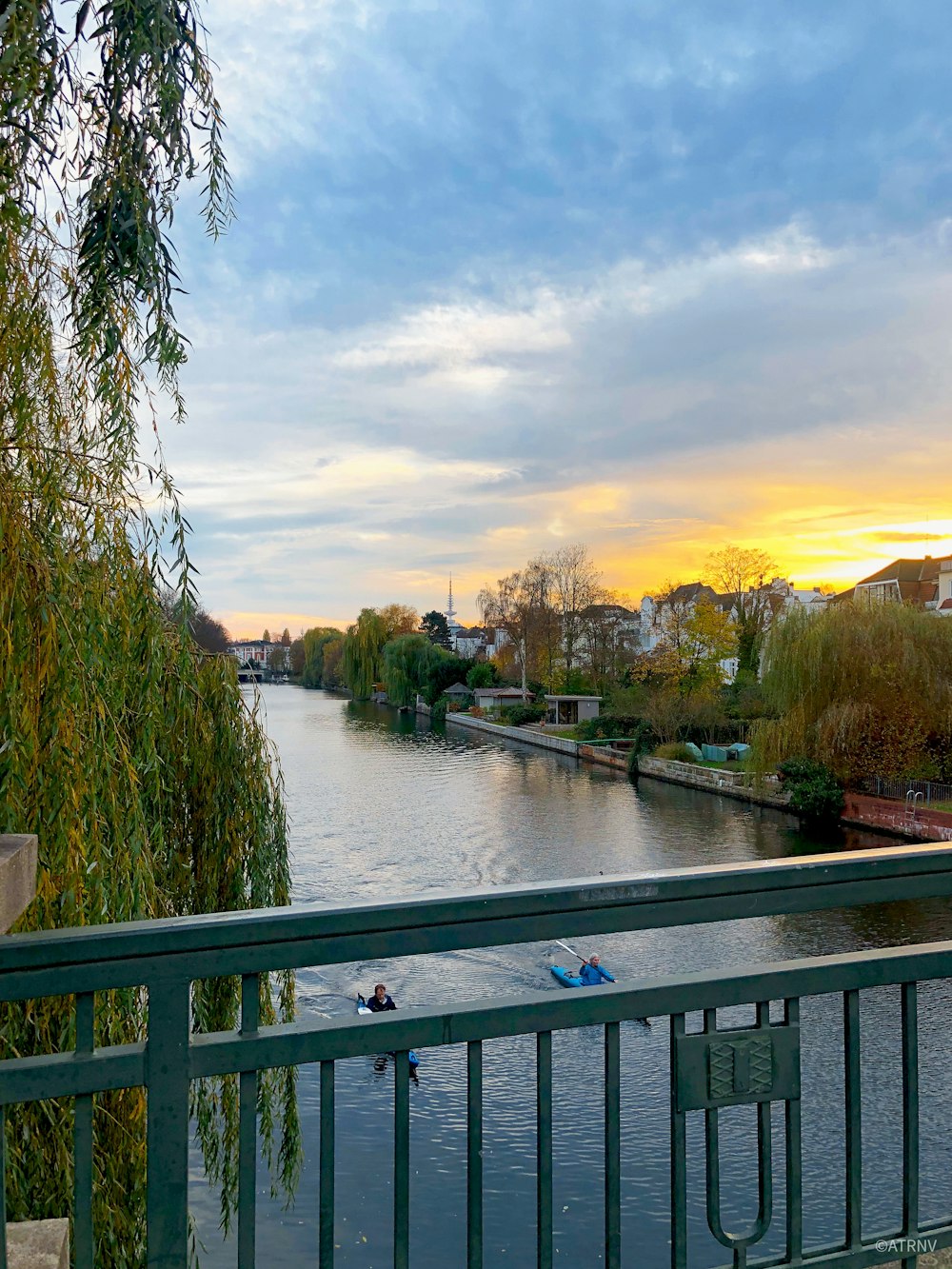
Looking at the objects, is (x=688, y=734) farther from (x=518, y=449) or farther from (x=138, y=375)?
(x=138, y=375)

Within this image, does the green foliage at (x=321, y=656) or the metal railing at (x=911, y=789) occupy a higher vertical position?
the green foliage at (x=321, y=656)

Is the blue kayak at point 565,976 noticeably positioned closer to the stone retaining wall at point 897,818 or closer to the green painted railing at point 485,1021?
the stone retaining wall at point 897,818

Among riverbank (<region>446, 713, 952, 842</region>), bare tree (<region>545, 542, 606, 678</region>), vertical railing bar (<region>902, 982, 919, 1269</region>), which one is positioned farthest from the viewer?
bare tree (<region>545, 542, 606, 678</region>)

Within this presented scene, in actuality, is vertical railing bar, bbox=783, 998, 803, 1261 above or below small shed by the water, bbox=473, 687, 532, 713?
above

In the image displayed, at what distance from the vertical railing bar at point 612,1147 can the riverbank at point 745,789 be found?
16.9 meters

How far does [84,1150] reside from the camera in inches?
47.3

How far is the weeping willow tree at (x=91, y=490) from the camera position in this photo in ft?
9.87

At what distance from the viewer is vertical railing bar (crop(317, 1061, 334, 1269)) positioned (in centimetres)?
128

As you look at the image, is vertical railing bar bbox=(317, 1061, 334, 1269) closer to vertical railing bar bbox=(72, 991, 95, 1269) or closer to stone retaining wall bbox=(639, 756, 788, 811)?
vertical railing bar bbox=(72, 991, 95, 1269)

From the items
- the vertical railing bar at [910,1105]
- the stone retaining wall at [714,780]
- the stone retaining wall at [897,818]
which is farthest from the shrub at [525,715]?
the vertical railing bar at [910,1105]

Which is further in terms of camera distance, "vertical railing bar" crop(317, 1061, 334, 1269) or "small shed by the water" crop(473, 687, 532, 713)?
"small shed by the water" crop(473, 687, 532, 713)

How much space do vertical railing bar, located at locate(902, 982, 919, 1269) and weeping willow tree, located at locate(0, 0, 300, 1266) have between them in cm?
203

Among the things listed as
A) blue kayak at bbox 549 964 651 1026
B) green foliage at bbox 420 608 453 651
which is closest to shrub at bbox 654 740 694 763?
blue kayak at bbox 549 964 651 1026

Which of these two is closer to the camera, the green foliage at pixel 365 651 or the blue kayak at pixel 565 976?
the blue kayak at pixel 565 976
